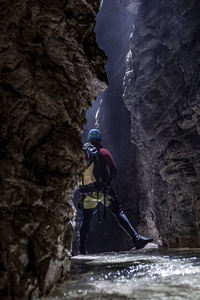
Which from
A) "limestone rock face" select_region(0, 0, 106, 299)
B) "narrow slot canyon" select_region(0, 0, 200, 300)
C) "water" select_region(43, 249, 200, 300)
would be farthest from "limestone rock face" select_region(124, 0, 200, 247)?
"limestone rock face" select_region(0, 0, 106, 299)

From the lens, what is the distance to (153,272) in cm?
226

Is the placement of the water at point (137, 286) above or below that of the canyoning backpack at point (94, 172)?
below

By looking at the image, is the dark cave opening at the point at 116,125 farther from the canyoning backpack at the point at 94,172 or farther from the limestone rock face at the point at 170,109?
the canyoning backpack at the point at 94,172

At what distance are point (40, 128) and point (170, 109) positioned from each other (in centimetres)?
550

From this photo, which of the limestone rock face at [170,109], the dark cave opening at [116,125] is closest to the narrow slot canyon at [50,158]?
the limestone rock face at [170,109]

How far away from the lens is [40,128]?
6.66 feet

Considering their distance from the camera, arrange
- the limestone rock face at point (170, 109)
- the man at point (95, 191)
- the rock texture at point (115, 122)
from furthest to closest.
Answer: the rock texture at point (115, 122) < the man at point (95, 191) < the limestone rock face at point (170, 109)

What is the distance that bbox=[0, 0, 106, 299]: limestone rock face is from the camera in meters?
1.62

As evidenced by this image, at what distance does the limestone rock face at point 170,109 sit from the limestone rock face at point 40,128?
4.10m

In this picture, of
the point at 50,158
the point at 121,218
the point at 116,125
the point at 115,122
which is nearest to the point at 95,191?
the point at 121,218

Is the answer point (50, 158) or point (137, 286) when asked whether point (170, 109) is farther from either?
point (137, 286)

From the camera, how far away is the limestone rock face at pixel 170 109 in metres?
5.93

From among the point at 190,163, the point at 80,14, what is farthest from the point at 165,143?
the point at 80,14

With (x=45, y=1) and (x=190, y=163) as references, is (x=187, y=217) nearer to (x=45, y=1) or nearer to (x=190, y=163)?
(x=190, y=163)
